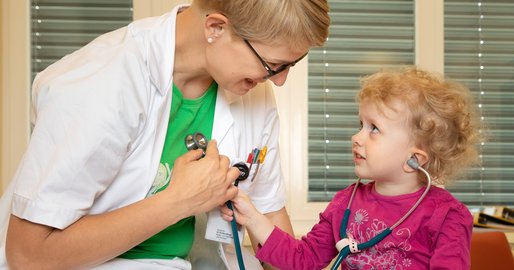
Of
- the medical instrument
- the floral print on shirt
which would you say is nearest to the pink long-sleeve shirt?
the floral print on shirt

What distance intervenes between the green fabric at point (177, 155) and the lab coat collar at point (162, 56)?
8 centimetres

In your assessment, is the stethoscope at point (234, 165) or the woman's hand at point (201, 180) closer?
the woman's hand at point (201, 180)

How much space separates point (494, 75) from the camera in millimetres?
3438

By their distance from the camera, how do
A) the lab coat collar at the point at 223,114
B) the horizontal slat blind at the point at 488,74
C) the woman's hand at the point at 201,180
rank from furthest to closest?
the horizontal slat blind at the point at 488,74 → the lab coat collar at the point at 223,114 → the woman's hand at the point at 201,180

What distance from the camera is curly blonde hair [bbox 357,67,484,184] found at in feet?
4.77

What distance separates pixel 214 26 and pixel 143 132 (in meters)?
0.30

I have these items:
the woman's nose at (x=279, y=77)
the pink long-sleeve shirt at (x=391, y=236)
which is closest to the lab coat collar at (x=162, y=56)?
the woman's nose at (x=279, y=77)

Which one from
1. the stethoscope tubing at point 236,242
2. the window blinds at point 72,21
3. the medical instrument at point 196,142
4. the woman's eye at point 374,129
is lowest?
the stethoscope tubing at point 236,242

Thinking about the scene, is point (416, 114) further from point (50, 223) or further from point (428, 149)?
point (50, 223)

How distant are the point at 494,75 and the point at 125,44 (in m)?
2.57

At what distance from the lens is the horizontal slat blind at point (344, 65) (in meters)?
3.35

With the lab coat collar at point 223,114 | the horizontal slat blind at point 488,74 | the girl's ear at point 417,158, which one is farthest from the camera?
the horizontal slat blind at point 488,74

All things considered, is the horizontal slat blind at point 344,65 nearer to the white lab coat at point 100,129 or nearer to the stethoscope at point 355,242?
the white lab coat at point 100,129

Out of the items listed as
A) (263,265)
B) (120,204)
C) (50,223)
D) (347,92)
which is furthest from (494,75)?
(50,223)
